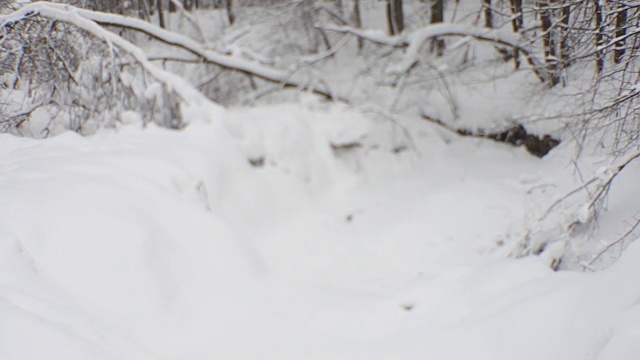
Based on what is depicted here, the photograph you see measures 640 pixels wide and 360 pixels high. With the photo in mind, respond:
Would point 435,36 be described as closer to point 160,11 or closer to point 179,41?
point 179,41

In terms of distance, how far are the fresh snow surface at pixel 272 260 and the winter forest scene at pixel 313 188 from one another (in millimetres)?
21

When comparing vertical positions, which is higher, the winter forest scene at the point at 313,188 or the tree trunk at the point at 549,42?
the tree trunk at the point at 549,42

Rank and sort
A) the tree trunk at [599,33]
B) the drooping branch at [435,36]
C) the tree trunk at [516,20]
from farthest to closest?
the drooping branch at [435,36], the tree trunk at [516,20], the tree trunk at [599,33]

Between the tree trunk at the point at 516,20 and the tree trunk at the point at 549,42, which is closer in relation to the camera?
the tree trunk at the point at 549,42

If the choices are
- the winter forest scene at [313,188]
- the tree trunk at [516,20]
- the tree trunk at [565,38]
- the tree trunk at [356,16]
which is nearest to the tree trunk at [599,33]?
the winter forest scene at [313,188]

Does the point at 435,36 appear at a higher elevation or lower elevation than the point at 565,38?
lower

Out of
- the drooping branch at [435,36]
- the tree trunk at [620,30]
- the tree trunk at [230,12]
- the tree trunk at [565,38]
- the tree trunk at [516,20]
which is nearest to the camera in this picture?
the tree trunk at [620,30]

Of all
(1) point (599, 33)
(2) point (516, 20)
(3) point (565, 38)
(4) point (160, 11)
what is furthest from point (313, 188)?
(1) point (599, 33)

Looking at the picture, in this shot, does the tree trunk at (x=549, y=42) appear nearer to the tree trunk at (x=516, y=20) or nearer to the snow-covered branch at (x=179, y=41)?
the tree trunk at (x=516, y=20)

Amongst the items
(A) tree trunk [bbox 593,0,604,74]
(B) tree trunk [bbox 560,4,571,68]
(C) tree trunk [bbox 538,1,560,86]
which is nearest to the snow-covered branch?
(C) tree trunk [bbox 538,1,560,86]

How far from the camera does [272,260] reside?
19.3ft

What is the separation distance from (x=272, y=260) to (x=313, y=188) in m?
1.87

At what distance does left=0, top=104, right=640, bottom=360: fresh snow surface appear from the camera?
10.1 feet

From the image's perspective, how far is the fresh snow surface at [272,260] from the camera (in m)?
3.08
